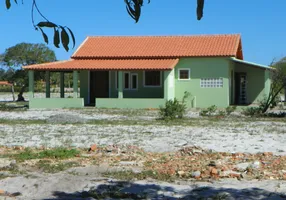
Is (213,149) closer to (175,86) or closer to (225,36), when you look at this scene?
(175,86)

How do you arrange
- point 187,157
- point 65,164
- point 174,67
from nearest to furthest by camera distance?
point 65,164, point 187,157, point 174,67

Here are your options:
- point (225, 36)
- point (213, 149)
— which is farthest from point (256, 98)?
point (213, 149)

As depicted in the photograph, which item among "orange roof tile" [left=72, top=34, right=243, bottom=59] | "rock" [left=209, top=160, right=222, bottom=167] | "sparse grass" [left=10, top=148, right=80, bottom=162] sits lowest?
"rock" [left=209, top=160, right=222, bottom=167]

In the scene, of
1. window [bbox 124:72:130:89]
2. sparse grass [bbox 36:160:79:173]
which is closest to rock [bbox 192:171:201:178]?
sparse grass [bbox 36:160:79:173]

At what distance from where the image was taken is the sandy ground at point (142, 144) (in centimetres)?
705

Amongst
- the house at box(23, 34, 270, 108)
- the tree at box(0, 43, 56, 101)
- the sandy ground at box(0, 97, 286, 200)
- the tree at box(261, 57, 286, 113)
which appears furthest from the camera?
the tree at box(0, 43, 56, 101)

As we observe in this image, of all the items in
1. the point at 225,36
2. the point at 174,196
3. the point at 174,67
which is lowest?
the point at 174,196

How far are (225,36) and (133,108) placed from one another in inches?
352

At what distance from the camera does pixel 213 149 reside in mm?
11422

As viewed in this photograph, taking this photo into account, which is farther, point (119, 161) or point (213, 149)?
point (213, 149)

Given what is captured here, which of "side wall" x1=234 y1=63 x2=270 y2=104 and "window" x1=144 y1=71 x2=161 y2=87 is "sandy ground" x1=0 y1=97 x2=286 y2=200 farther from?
"side wall" x1=234 y1=63 x2=270 y2=104

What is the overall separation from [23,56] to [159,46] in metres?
28.9

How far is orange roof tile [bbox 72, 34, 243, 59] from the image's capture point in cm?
3141

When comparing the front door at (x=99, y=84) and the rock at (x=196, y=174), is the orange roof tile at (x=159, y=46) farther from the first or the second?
the rock at (x=196, y=174)
